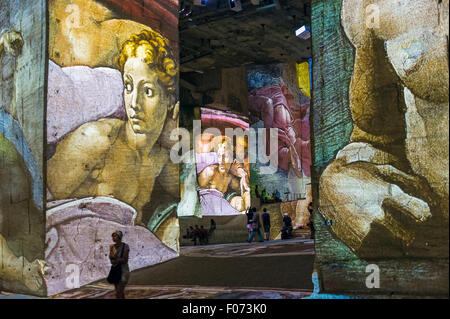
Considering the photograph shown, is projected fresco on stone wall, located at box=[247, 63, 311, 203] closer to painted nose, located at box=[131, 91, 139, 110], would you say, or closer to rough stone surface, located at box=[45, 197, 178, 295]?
painted nose, located at box=[131, 91, 139, 110]

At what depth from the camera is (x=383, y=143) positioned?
7.12m

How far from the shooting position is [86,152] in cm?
1091

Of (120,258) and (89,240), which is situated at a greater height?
(89,240)

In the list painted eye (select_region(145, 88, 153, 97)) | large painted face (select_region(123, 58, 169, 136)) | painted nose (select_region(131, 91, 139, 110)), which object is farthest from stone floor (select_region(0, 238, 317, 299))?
painted eye (select_region(145, 88, 153, 97))

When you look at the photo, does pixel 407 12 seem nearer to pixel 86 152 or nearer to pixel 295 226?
pixel 86 152

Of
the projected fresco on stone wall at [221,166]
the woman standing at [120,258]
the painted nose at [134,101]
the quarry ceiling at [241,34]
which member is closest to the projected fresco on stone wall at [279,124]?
the quarry ceiling at [241,34]

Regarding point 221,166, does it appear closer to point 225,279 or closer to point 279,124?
point 279,124

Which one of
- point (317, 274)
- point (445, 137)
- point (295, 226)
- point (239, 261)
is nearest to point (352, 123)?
point (445, 137)

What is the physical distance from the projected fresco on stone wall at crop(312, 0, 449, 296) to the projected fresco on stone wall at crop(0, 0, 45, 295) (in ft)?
19.3

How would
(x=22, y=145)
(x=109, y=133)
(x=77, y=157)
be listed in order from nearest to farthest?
(x=77, y=157)
(x=22, y=145)
(x=109, y=133)

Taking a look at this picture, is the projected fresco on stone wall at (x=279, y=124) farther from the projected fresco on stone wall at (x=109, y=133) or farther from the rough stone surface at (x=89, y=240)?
the rough stone surface at (x=89, y=240)

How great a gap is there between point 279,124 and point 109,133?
65.0ft

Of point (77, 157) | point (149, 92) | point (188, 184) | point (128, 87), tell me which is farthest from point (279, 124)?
point (77, 157)

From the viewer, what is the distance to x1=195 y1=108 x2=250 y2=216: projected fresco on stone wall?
26.6m
